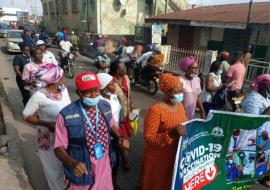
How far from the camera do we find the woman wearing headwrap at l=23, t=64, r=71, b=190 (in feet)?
10.0

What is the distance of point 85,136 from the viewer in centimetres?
246

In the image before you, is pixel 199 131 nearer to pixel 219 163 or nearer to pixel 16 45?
pixel 219 163

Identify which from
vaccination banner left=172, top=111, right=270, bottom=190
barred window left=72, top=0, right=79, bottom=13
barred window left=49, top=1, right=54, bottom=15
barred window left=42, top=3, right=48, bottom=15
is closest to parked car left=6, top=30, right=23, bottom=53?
barred window left=72, top=0, right=79, bottom=13

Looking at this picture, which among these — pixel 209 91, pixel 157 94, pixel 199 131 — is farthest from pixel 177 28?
pixel 199 131

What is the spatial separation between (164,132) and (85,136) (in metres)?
0.86

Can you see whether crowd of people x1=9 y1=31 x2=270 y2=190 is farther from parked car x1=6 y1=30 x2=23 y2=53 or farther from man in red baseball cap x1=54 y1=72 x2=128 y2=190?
parked car x1=6 y1=30 x2=23 y2=53

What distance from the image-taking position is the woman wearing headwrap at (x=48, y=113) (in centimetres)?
305

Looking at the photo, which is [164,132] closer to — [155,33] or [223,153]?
[223,153]

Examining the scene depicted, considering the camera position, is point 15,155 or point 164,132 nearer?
point 164,132

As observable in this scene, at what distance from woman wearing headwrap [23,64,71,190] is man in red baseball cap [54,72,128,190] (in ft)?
2.18

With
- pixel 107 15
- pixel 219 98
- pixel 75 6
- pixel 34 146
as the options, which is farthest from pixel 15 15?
pixel 219 98

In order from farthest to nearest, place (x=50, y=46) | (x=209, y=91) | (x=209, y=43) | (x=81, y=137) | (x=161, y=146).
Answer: (x=50, y=46) → (x=209, y=43) → (x=209, y=91) → (x=161, y=146) → (x=81, y=137)

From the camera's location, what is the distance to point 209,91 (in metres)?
5.11

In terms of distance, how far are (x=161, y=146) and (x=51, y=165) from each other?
1294 millimetres
